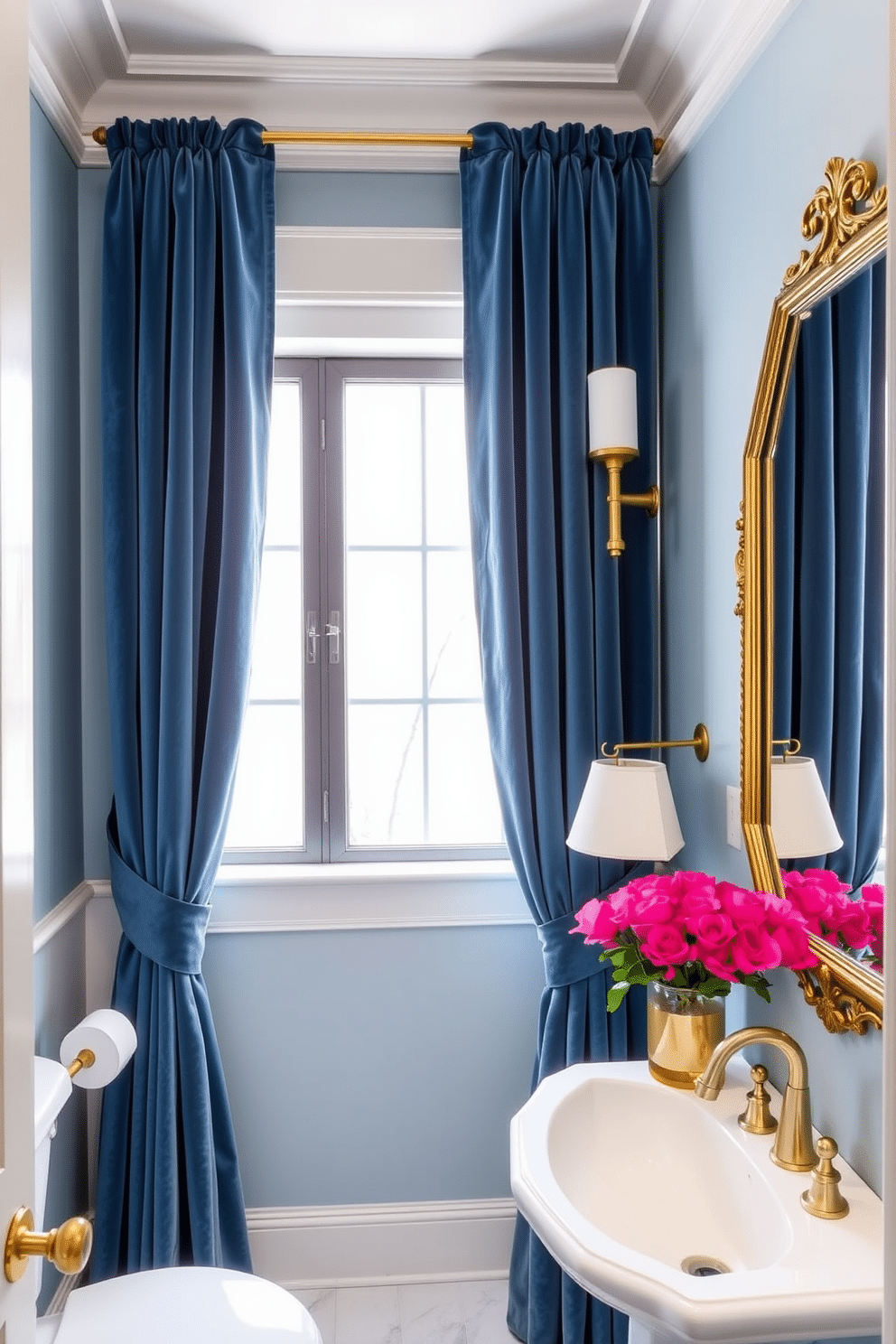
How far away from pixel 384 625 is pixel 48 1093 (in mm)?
1217

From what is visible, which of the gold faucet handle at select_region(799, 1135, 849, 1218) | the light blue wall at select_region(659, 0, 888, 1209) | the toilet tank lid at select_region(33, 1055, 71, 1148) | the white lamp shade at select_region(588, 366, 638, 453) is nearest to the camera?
the gold faucet handle at select_region(799, 1135, 849, 1218)

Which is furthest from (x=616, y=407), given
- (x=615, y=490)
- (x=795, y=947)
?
(x=795, y=947)

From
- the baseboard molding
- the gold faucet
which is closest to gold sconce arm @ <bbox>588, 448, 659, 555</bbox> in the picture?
the gold faucet

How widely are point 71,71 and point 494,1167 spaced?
248 centimetres

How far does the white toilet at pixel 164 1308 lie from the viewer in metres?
1.38

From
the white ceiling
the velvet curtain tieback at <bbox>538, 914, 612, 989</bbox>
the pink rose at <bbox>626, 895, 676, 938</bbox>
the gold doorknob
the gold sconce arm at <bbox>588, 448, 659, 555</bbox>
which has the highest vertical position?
the white ceiling

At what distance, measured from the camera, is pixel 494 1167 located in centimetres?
210

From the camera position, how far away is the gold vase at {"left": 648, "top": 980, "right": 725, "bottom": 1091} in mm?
1482

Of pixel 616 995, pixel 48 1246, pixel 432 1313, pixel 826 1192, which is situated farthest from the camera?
pixel 432 1313

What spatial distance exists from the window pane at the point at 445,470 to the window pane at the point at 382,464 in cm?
3

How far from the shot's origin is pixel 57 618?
188 centimetres

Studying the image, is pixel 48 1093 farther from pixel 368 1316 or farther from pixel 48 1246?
pixel 368 1316

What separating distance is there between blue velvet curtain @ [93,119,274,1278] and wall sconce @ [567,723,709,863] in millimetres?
759

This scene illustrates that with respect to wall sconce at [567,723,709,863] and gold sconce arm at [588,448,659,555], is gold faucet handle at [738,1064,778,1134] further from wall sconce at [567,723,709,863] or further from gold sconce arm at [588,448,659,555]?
gold sconce arm at [588,448,659,555]
